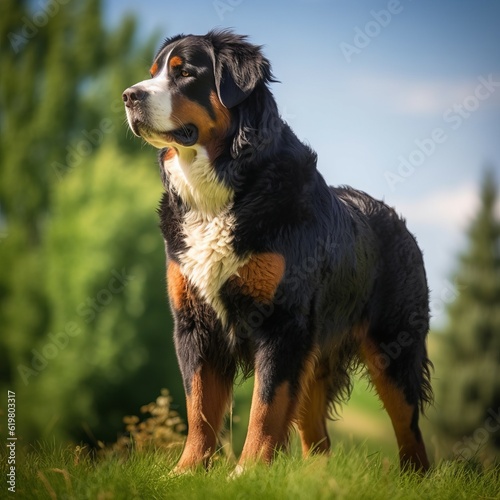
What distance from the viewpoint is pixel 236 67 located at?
4.03m

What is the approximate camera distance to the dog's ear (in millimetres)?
3971

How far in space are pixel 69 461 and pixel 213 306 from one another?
→ 1.22 m

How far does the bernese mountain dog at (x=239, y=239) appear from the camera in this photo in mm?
3775

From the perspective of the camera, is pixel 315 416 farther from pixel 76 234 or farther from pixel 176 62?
pixel 76 234

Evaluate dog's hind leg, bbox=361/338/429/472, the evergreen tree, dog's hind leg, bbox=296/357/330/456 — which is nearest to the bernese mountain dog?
dog's hind leg, bbox=361/338/429/472

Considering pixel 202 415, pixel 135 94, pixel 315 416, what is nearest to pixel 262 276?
pixel 202 415

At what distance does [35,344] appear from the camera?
25391mm

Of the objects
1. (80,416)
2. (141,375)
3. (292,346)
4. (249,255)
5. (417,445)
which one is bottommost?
(80,416)

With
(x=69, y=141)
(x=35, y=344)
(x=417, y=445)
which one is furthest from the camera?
(x=69, y=141)

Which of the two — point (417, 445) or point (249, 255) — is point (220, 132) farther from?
point (417, 445)

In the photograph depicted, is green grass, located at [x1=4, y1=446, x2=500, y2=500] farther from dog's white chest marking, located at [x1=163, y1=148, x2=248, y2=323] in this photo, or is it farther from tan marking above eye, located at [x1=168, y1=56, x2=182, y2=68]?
tan marking above eye, located at [x1=168, y1=56, x2=182, y2=68]

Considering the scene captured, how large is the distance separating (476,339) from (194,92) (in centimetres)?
2026

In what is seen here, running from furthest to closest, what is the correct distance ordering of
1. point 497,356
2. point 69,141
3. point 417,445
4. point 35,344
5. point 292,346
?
1. point 69,141
2. point 35,344
3. point 497,356
4. point 417,445
5. point 292,346

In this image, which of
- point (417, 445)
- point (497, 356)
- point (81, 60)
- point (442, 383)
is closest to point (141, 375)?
point (442, 383)
